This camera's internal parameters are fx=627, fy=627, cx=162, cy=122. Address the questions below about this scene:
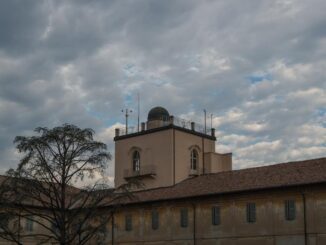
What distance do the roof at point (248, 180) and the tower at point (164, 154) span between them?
4.24m

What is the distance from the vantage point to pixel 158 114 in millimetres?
58781

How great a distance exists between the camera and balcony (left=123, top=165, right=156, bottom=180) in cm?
5494

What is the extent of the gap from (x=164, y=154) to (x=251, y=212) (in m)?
14.9

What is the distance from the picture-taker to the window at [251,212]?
135 feet

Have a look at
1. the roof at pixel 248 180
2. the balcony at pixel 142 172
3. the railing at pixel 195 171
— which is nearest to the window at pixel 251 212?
the roof at pixel 248 180

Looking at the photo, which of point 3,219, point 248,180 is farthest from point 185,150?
point 3,219

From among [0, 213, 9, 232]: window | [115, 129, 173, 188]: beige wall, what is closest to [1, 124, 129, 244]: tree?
[0, 213, 9, 232]: window

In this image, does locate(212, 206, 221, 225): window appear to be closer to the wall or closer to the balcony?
the wall

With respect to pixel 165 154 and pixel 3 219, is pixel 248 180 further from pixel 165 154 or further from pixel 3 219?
pixel 3 219

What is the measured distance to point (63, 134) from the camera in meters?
37.2

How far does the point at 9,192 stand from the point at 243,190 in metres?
14.9

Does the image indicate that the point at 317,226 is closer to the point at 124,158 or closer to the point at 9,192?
the point at 9,192

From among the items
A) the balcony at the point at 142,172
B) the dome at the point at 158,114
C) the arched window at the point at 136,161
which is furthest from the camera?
the dome at the point at 158,114

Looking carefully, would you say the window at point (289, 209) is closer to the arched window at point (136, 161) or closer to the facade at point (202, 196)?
the facade at point (202, 196)
